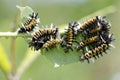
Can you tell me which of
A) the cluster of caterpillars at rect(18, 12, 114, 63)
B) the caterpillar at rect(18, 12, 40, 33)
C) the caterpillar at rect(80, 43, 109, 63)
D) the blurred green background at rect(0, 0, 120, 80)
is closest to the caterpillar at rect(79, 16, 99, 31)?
the cluster of caterpillars at rect(18, 12, 114, 63)

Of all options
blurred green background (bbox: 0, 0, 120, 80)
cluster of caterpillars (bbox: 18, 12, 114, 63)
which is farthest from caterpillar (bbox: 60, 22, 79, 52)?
blurred green background (bbox: 0, 0, 120, 80)

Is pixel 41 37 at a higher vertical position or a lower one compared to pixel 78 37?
lower

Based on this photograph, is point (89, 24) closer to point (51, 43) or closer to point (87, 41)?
point (87, 41)

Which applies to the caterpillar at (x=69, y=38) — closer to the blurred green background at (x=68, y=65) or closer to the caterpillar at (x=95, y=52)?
the caterpillar at (x=95, y=52)

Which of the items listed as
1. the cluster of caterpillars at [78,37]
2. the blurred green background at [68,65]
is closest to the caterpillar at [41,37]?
the cluster of caterpillars at [78,37]

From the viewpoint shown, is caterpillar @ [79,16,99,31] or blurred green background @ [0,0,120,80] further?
blurred green background @ [0,0,120,80]

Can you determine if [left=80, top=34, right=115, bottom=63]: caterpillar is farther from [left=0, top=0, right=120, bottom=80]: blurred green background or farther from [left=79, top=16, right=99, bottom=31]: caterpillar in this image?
[left=0, top=0, right=120, bottom=80]: blurred green background

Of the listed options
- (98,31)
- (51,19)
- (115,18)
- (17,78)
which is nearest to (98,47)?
(98,31)

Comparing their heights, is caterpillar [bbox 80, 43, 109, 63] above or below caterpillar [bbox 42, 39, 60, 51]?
above

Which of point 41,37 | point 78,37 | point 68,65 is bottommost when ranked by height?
point 68,65

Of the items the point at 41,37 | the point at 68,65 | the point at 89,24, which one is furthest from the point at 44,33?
the point at 68,65
